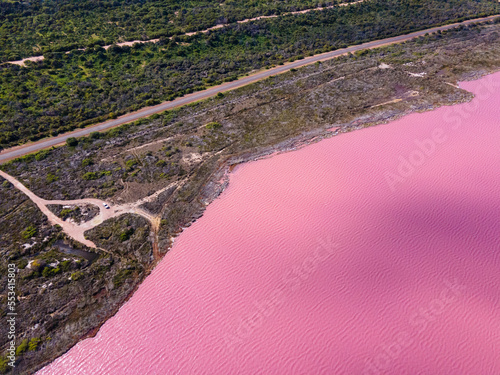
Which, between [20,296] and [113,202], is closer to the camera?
[20,296]

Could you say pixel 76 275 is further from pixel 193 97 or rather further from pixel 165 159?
pixel 193 97

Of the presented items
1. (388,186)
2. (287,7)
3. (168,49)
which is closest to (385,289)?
(388,186)

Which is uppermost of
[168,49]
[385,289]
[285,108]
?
[168,49]

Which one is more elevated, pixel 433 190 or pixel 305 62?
pixel 305 62

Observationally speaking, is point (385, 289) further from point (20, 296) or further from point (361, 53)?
point (361, 53)

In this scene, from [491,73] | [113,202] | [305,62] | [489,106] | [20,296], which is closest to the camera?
[20,296]

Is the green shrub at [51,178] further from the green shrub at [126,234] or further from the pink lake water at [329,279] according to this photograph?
the pink lake water at [329,279]

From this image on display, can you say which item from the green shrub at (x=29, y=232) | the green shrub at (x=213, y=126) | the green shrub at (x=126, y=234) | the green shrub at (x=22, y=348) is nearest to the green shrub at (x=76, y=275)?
the green shrub at (x=126, y=234)
